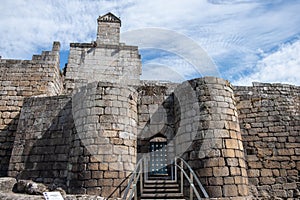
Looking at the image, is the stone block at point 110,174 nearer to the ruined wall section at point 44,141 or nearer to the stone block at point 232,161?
the ruined wall section at point 44,141

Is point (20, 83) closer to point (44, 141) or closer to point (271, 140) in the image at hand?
point (44, 141)

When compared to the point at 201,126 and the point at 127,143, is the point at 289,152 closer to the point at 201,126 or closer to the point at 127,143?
the point at 201,126

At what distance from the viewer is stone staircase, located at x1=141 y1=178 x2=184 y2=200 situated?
5.75m

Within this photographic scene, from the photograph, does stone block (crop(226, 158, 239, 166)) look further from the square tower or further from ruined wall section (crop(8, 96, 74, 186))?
the square tower

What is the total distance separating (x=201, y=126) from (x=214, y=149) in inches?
29.1

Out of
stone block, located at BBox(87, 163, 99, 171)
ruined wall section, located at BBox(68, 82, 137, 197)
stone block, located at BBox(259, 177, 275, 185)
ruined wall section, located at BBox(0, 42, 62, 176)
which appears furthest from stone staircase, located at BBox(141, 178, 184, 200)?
ruined wall section, located at BBox(0, 42, 62, 176)

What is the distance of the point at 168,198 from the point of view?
578 cm

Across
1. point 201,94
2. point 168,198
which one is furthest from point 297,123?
point 168,198

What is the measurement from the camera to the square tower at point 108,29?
13.3m

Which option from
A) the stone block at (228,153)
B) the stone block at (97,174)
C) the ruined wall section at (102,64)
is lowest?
the stone block at (97,174)

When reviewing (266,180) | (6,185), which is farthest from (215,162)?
(6,185)

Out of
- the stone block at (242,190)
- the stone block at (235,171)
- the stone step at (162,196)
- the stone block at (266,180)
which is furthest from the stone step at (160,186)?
the stone block at (266,180)

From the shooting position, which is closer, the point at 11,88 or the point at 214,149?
the point at 214,149

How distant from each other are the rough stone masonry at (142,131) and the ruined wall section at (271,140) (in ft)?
0.10
